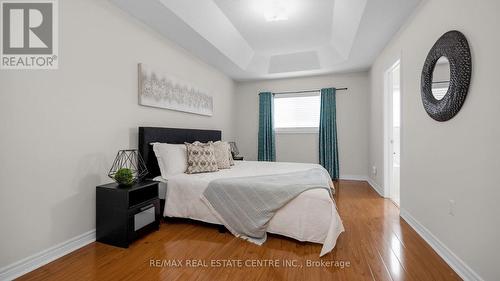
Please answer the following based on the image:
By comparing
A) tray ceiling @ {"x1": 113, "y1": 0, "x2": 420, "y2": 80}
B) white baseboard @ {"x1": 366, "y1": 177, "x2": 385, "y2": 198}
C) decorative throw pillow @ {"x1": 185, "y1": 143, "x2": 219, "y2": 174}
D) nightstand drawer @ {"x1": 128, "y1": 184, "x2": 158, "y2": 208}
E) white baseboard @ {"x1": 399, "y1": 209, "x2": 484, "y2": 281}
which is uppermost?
tray ceiling @ {"x1": 113, "y1": 0, "x2": 420, "y2": 80}

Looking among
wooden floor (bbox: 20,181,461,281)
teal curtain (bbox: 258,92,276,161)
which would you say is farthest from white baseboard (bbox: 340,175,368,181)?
wooden floor (bbox: 20,181,461,281)

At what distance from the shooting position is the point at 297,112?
5133 millimetres

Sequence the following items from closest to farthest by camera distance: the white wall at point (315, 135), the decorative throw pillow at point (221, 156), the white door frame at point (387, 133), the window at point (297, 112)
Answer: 1. the decorative throw pillow at point (221, 156)
2. the white door frame at point (387, 133)
3. the white wall at point (315, 135)
4. the window at point (297, 112)

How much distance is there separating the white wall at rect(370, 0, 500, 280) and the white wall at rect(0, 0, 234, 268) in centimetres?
311

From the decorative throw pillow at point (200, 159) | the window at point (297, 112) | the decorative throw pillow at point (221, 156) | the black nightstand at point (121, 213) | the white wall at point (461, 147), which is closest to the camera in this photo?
the white wall at point (461, 147)

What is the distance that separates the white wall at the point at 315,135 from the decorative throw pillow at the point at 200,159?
2622 mm

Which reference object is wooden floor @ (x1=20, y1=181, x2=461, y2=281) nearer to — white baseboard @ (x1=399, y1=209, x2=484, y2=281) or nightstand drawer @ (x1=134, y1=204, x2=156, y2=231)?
white baseboard @ (x1=399, y1=209, x2=484, y2=281)

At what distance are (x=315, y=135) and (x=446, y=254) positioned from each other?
11.3 ft

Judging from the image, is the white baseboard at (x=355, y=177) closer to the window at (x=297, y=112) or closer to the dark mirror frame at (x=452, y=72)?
the window at (x=297, y=112)

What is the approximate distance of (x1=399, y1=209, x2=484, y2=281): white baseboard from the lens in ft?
4.86

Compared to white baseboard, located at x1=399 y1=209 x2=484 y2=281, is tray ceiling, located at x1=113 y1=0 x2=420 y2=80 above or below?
above

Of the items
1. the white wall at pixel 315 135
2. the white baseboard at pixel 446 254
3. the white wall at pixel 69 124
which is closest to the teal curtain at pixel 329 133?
the white wall at pixel 315 135

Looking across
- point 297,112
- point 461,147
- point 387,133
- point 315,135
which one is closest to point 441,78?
point 461,147

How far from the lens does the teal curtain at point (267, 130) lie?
517 cm
